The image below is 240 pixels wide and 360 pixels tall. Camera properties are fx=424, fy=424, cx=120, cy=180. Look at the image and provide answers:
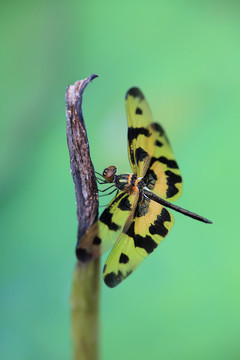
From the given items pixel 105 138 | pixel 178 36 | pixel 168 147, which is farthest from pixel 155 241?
pixel 178 36

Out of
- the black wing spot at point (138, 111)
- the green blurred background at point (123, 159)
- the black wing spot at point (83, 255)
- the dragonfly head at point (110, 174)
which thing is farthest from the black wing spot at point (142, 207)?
the black wing spot at point (83, 255)

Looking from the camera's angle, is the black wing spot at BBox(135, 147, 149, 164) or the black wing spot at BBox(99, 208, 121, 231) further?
the black wing spot at BBox(135, 147, 149, 164)

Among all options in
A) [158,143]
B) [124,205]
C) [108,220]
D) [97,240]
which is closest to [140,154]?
[158,143]

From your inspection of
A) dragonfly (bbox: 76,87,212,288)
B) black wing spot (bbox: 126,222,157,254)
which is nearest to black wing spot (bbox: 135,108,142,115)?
dragonfly (bbox: 76,87,212,288)

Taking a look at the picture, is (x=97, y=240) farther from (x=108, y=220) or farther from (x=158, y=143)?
(x=158, y=143)

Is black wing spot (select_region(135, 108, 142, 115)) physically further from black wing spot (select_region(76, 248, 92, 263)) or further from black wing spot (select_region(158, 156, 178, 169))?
black wing spot (select_region(76, 248, 92, 263))

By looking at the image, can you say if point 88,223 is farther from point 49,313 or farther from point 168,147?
point 49,313
